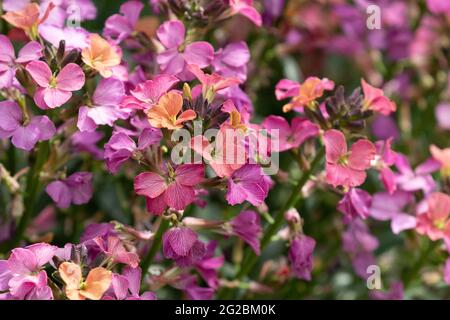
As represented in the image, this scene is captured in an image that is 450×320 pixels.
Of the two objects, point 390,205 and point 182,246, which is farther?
point 390,205

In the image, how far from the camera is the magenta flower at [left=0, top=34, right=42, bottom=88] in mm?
991

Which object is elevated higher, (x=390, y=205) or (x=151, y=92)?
(x=151, y=92)

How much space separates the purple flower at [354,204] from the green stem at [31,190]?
1.35 ft

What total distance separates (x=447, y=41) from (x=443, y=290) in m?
0.56

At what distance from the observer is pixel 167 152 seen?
102cm

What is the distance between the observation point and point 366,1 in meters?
1.58

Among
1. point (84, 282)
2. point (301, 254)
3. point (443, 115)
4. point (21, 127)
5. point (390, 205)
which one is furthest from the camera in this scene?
point (443, 115)

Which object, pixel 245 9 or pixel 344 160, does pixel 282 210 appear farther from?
pixel 245 9

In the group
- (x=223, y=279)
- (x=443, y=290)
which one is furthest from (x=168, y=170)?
(x=443, y=290)

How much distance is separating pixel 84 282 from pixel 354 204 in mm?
390

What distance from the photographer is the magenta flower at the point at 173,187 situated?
922 millimetres

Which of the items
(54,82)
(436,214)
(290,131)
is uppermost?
(54,82)

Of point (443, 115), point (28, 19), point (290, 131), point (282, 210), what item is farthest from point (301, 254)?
point (443, 115)

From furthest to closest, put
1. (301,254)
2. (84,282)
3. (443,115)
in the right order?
(443,115) → (301,254) → (84,282)
